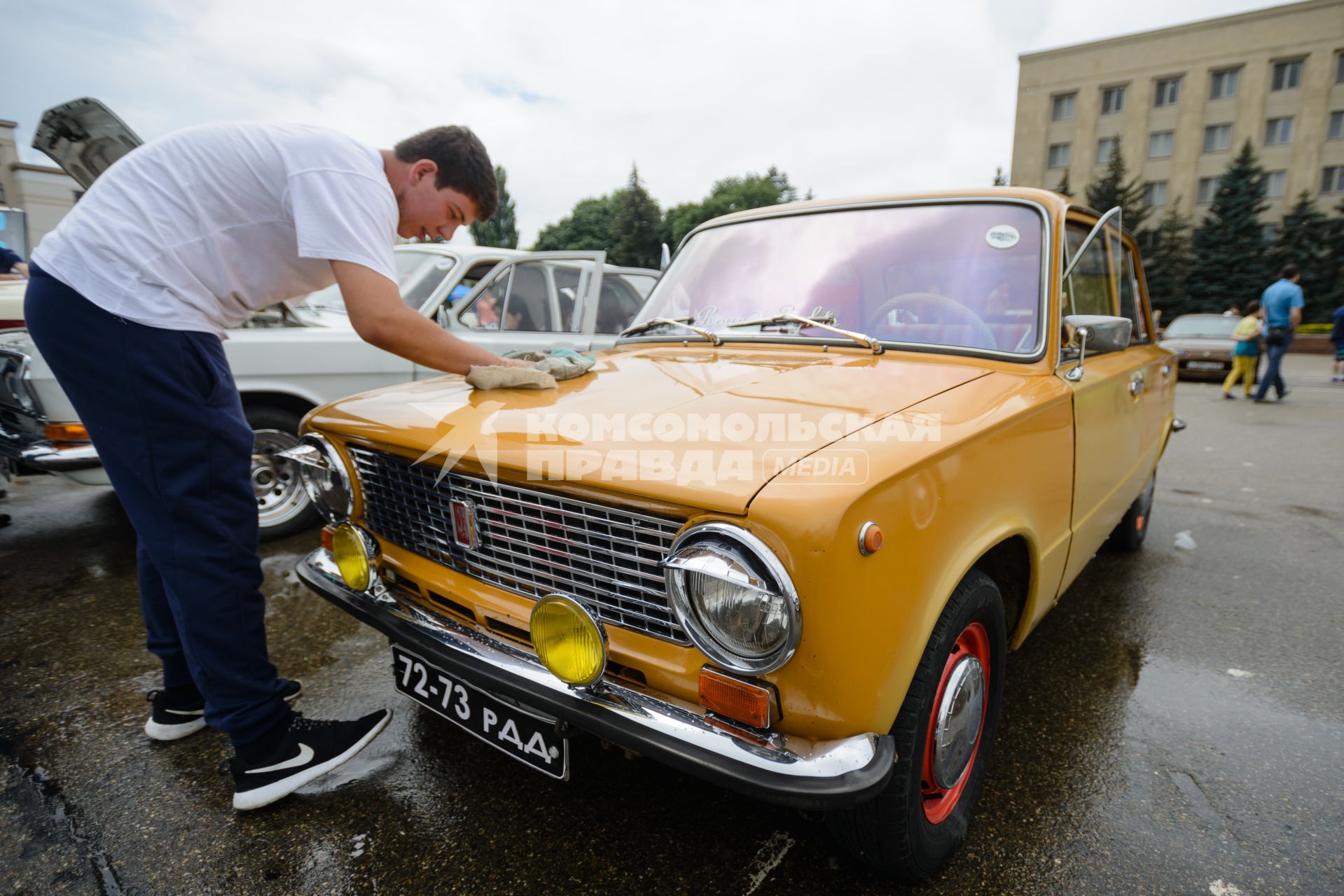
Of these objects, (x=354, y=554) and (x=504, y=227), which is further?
(x=504, y=227)

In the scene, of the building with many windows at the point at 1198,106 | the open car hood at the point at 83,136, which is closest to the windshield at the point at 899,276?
the open car hood at the point at 83,136

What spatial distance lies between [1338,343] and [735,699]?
54.4 ft

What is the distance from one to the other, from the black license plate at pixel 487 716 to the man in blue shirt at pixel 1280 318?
1274 cm

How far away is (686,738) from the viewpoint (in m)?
1.32

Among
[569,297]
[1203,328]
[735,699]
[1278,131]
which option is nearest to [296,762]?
[735,699]

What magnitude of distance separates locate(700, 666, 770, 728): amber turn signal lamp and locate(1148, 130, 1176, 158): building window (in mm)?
47497

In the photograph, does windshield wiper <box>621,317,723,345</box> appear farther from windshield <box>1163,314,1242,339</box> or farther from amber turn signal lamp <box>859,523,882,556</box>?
windshield <box>1163,314,1242,339</box>

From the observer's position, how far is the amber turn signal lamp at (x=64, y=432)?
340 centimetres

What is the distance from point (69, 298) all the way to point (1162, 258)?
41960 mm

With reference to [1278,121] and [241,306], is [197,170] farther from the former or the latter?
[1278,121]

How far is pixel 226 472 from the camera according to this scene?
6.09 feet

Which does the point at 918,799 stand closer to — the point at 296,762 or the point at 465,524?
the point at 465,524

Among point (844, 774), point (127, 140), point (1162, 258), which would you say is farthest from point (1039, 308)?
point (1162, 258)

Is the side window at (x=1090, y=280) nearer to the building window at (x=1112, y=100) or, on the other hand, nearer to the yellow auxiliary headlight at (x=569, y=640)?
the yellow auxiliary headlight at (x=569, y=640)
